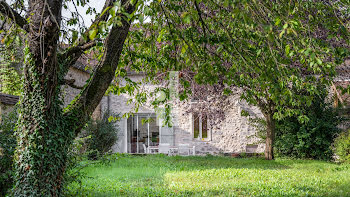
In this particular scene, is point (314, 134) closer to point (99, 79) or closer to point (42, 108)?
point (99, 79)

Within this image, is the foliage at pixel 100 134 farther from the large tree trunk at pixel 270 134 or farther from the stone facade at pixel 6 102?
the large tree trunk at pixel 270 134

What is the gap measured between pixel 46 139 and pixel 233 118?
1444 cm

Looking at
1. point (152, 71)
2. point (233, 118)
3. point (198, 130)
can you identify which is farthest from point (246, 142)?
point (152, 71)

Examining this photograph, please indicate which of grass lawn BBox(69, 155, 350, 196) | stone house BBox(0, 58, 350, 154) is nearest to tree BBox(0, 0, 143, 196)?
grass lawn BBox(69, 155, 350, 196)

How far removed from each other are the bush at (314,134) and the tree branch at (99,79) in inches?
436

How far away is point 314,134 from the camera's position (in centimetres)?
1382

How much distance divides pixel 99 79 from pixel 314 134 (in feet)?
38.7

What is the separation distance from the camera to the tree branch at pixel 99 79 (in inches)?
173

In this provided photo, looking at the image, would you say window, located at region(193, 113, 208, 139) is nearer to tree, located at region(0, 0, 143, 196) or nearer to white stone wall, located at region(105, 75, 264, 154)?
white stone wall, located at region(105, 75, 264, 154)

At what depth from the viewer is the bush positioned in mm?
13594

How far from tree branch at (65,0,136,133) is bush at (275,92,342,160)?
11079 millimetres

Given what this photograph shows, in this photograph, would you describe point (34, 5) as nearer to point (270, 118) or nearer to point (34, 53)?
point (34, 53)

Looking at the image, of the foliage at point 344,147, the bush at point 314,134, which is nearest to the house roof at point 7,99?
the bush at point 314,134

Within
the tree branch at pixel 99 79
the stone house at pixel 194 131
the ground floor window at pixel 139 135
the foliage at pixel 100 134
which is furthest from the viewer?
the ground floor window at pixel 139 135
